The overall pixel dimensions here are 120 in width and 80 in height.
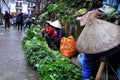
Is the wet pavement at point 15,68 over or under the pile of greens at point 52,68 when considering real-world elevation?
under

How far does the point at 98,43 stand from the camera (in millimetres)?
5176

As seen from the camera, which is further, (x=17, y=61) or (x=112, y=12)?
(x=17, y=61)

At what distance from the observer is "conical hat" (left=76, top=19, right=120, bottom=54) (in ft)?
16.8

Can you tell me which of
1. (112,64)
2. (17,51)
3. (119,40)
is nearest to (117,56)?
(112,64)

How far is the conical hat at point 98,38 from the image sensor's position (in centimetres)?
512

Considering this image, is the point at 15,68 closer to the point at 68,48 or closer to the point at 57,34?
the point at 68,48

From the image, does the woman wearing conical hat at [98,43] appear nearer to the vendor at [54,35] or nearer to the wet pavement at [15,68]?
the wet pavement at [15,68]

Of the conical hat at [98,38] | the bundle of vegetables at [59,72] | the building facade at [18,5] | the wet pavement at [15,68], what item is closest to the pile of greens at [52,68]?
the bundle of vegetables at [59,72]

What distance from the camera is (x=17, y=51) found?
10680 millimetres

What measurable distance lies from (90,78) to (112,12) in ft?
7.42

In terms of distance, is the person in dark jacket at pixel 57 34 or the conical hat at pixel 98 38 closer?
the conical hat at pixel 98 38

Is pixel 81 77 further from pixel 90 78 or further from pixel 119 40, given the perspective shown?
pixel 119 40

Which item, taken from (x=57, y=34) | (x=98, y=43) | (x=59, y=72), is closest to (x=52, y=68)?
(x=59, y=72)

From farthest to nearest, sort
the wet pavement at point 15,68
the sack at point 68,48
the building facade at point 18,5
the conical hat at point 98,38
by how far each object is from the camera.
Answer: the building facade at point 18,5 → the sack at point 68,48 → the wet pavement at point 15,68 → the conical hat at point 98,38
